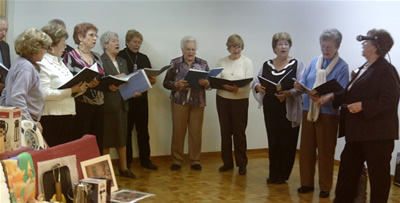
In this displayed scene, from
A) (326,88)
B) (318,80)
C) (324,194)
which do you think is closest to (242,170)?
(324,194)

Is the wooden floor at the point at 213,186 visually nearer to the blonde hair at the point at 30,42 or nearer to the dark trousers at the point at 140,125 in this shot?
the dark trousers at the point at 140,125

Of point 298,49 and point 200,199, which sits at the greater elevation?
point 298,49

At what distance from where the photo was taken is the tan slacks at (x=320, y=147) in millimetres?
4121

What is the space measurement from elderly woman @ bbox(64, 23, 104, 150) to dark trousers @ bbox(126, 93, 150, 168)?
864 mm

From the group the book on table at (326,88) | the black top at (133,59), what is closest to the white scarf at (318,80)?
the book on table at (326,88)

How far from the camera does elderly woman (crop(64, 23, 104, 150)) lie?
13.4 feet

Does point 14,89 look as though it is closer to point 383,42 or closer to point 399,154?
point 383,42

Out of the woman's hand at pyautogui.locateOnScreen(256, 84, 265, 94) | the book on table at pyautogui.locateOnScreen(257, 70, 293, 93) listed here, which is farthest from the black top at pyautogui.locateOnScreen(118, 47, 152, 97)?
the book on table at pyautogui.locateOnScreen(257, 70, 293, 93)

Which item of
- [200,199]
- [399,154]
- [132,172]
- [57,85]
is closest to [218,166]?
[132,172]

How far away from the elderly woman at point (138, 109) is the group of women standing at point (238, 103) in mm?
11

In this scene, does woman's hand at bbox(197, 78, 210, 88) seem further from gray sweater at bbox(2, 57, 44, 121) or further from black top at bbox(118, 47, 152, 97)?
gray sweater at bbox(2, 57, 44, 121)

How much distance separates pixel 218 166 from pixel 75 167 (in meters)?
3.24

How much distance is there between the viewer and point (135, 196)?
247cm

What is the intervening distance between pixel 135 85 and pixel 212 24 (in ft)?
6.04
